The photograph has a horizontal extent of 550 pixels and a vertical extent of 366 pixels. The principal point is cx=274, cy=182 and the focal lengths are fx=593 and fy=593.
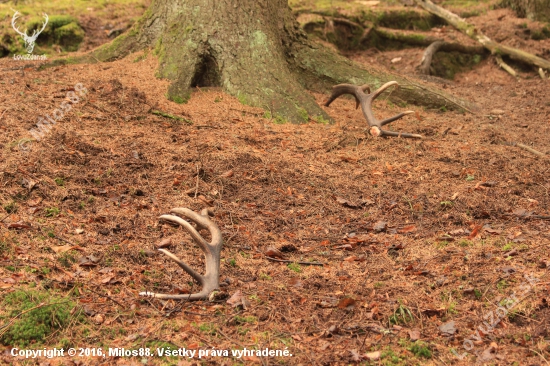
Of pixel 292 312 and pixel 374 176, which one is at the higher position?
pixel 374 176

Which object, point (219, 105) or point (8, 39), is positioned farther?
point (8, 39)

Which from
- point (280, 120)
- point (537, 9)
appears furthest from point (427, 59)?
point (280, 120)

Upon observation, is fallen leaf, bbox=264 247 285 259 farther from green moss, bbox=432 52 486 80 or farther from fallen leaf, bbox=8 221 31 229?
green moss, bbox=432 52 486 80

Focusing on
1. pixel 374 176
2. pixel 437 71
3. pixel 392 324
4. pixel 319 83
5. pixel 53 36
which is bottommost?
pixel 392 324

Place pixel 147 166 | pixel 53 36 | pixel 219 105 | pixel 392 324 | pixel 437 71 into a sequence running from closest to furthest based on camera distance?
pixel 392 324 → pixel 147 166 → pixel 219 105 → pixel 53 36 → pixel 437 71

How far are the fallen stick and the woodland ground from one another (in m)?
3.12

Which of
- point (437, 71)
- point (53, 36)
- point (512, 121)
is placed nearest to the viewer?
point (512, 121)

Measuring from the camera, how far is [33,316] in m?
3.94

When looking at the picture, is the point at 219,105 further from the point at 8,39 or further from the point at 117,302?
the point at 8,39

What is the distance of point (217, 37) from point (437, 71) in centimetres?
578

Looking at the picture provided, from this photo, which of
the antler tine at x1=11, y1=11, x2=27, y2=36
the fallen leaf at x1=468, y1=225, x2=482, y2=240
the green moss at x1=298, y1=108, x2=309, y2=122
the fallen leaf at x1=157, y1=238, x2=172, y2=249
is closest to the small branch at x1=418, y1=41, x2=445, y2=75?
the green moss at x1=298, y1=108, x2=309, y2=122

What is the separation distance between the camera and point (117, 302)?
14.0 ft

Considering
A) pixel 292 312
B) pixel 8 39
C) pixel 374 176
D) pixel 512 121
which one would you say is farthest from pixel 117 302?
pixel 8 39

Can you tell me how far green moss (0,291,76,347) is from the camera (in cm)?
383
